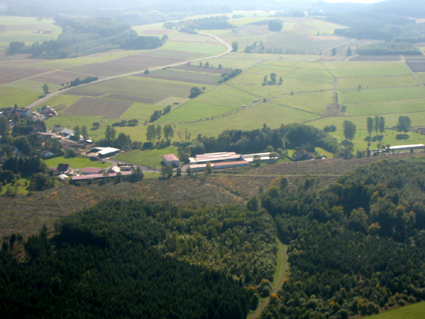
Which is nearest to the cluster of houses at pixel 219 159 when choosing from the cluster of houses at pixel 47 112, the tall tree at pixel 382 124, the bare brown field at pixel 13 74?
the tall tree at pixel 382 124

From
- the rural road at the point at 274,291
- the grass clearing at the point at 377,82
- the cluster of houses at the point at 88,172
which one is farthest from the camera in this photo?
the grass clearing at the point at 377,82

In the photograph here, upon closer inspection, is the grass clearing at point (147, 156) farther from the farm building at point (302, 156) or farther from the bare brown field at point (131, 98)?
the bare brown field at point (131, 98)

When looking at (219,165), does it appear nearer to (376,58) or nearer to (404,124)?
(404,124)

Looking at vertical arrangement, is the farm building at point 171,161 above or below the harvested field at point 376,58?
Answer: below

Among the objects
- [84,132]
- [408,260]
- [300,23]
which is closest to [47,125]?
[84,132]

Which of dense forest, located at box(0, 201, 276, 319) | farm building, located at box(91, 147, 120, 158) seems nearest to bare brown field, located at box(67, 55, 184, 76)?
farm building, located at box(91, 147, 120, 158)

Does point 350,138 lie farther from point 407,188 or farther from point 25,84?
point 25,84
